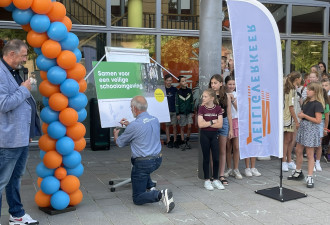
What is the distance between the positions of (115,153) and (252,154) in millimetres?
4104

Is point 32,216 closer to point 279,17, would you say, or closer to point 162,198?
point 162,198

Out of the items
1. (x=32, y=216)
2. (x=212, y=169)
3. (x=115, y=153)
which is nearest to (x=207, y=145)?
(x=212, y=169)

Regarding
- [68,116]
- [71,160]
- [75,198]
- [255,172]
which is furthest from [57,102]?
[255,172]

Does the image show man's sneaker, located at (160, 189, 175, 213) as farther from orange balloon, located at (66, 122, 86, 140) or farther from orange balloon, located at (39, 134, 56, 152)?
orange balloon, located at (39, 134, 56, 152)

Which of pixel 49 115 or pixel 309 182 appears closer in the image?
pixel 49 115

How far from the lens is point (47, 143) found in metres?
4.70

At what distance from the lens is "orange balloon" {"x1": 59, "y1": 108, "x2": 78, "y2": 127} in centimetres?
463

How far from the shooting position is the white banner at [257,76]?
208 inches

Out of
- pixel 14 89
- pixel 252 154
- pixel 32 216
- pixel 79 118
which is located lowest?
pixel 32 216

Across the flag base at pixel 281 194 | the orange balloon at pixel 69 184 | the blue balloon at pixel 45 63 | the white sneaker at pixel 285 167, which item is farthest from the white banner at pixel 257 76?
the blue balloon at pixel 45 63

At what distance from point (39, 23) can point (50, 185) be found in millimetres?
1876

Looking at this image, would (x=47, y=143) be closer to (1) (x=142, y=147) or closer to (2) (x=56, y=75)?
(2) (x=56, y=75)

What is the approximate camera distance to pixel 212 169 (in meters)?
6.20

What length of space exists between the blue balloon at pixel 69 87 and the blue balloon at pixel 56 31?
504 mm
